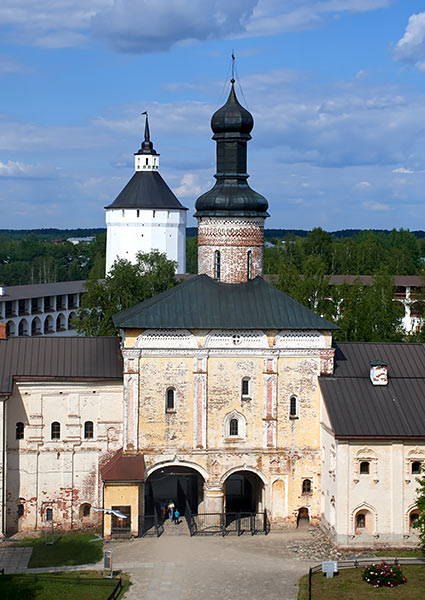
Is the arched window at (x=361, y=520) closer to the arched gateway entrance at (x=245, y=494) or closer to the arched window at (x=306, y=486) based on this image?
the arched window at (x=306, y=486)

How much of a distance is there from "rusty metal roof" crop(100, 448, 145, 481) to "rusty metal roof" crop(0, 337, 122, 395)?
2.71 m

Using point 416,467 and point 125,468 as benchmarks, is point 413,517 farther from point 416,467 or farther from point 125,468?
point 125,468

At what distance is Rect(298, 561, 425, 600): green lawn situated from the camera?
79.5 ft

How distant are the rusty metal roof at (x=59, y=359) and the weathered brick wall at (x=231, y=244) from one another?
14.7 feet

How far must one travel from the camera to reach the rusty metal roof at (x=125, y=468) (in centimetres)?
2922

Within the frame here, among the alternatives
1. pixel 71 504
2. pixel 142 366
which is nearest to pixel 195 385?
pixel 142 366

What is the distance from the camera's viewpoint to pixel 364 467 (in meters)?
29.0

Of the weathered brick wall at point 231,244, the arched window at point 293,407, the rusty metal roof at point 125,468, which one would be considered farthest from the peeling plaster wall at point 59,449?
the arched window at point 293,407

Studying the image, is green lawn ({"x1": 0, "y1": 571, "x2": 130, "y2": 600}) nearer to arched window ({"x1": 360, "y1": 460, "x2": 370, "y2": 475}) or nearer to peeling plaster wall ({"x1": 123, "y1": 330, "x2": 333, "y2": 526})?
peeling plaster wall ({"x1": 123, "y1": 330, "x2": 333, "y2": 526})

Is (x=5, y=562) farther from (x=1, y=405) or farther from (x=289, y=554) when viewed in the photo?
(x=289, y=554)

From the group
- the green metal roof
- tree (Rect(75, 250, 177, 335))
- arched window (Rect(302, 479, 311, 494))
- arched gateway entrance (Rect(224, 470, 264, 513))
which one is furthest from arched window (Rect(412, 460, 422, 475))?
tree (Rect(75, 250, 177, 335))

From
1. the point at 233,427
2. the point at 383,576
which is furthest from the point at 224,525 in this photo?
the point at 383,576

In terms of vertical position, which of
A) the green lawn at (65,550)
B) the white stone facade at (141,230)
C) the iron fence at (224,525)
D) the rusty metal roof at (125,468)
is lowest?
the green lawn at (65,550)

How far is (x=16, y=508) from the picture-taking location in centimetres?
3066
